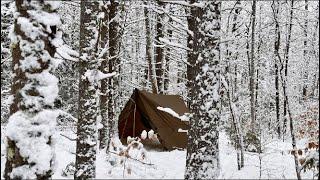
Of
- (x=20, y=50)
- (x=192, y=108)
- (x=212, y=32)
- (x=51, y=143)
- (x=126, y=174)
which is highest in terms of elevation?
(x=212, y=32)

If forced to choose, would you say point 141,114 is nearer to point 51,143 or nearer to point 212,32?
point 212,32

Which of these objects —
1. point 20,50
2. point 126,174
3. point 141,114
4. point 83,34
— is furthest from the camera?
point 141,114

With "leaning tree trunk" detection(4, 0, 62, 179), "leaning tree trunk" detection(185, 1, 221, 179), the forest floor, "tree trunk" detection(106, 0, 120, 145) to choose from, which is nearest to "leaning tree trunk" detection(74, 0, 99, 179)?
the forest floor

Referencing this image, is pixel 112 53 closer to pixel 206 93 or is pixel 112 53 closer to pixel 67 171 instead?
pixel 67 171

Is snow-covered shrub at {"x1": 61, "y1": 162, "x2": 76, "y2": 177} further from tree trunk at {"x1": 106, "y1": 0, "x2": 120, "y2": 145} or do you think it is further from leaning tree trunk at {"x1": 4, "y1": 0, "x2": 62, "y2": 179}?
leaning tree trunk at {"x1": 4, "y1": 0, "x2": 62, "y2": 179}

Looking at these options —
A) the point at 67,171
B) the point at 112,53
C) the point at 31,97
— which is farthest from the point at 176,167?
the point at 31,97

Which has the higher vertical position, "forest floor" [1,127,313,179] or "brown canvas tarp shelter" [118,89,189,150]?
"brown canvas tarp shelter" [118,89,189,150]

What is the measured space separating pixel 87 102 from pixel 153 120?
592 centimetres

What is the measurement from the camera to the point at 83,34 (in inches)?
282

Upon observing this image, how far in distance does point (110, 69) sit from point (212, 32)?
529cm

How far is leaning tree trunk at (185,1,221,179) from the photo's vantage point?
6.66 m

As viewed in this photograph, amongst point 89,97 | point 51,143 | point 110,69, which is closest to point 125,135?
point 110,69

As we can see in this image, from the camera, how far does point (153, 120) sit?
1295 cm

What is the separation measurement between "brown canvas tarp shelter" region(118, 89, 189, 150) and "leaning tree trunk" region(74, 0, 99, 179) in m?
5.62
